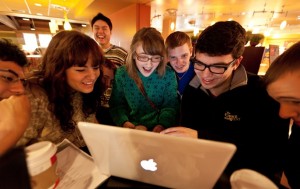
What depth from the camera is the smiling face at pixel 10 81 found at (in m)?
0.70

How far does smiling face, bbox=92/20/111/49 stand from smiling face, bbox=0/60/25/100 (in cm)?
165

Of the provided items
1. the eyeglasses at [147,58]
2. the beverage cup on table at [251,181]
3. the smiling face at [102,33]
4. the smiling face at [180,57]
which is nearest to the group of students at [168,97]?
the eyeglasses at [147,58]

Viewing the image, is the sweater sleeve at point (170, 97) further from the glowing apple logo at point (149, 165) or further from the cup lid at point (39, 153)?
the cup lid at point (39, 153)

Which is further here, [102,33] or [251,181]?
[102,33]

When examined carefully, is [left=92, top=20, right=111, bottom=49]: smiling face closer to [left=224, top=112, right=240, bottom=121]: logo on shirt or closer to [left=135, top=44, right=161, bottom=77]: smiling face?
[left=135, top=44, right=161, bottom=77]: smiling face

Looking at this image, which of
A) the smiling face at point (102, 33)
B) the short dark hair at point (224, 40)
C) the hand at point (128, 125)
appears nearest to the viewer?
the short dark hair at point (224, 40)

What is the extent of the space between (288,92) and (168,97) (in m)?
0.75

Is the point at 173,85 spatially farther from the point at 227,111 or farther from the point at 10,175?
the point at 10,175

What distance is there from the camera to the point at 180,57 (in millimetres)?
1534

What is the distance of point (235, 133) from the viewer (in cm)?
100

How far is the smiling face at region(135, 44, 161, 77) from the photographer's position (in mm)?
1192

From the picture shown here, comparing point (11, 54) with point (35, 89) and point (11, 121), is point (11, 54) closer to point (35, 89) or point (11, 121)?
point (35, 89)

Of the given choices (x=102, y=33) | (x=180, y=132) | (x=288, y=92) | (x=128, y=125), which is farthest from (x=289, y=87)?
(x=102, y=33)

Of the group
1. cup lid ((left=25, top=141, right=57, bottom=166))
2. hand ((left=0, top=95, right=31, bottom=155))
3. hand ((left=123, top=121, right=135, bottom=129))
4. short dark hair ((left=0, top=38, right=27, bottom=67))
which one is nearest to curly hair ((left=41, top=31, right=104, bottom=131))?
short dark hair ((left=0, top=38, right=27, bottom=67))
